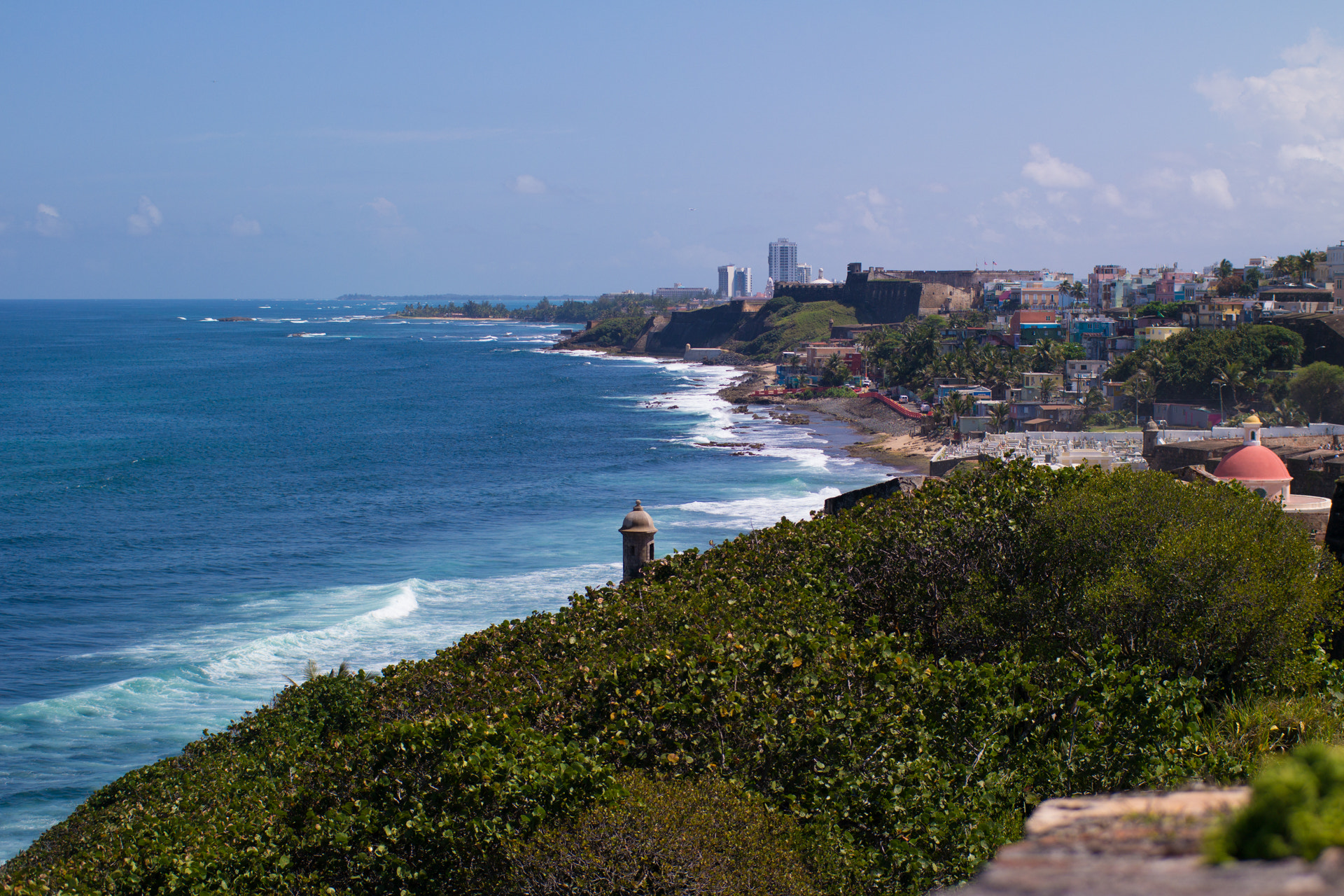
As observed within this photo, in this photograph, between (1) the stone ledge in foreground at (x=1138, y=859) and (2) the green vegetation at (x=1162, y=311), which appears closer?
(1) the stone ledge in foreground at (x=1138, y=859)

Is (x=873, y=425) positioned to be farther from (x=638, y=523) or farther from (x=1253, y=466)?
(x=638, y=523)

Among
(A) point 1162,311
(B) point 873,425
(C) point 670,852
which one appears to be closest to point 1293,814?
(C) point 670,852

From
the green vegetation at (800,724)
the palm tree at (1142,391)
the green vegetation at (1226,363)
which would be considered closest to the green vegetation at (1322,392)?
the green vegetation at (1226,363)

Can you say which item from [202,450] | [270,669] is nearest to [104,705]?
[270,669]

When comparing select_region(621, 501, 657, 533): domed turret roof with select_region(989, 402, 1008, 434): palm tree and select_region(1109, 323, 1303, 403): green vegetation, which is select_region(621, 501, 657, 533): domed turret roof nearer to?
select_region(989, 402, 1008, 434): palm tree

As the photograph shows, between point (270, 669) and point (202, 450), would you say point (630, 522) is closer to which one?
point (270, 669)

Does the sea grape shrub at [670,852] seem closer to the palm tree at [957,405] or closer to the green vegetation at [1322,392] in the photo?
the green vegetation at [1322,392]
